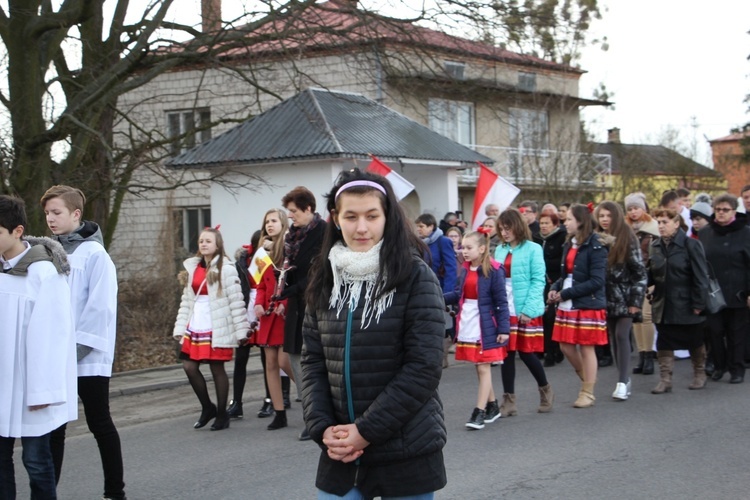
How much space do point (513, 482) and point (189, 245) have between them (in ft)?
80.8

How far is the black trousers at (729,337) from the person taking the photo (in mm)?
10672

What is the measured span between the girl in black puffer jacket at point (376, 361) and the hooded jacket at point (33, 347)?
1.96 meters

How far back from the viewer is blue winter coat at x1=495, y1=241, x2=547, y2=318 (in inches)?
352

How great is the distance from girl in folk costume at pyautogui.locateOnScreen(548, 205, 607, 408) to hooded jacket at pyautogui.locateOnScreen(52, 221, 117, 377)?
193 inches

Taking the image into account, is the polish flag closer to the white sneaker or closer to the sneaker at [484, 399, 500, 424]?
the sneaker at [484, 399, 500, 424]

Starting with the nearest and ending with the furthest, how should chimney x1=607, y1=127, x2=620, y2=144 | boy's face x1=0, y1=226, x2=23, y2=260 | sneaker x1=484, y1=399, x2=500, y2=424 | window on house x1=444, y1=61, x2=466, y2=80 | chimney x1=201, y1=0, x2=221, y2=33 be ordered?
boy's face x1=0, y1=226, x2=23, y2=260, sneaker x1=484, y1=399, x2=500, y2=424, chimney x1=201, y1=0, x2=221, y2=33, window on house x1=444, y1=61, x2=466, y2=80, chimney x1=607, y1=127, x2=620, y2=144

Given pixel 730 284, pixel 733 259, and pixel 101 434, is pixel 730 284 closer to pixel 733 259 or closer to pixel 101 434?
pixel 733 259

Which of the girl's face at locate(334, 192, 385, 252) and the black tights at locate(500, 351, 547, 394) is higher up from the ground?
the girl's face at locate(334, 192, 385, 252)

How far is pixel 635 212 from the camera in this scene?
1196 centimetres

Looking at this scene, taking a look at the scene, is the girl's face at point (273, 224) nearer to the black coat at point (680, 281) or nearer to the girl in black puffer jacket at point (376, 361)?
the black coat at point (680, 281)

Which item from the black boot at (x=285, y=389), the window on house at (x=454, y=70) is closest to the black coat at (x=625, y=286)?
the black boot at (x=285, y=389)

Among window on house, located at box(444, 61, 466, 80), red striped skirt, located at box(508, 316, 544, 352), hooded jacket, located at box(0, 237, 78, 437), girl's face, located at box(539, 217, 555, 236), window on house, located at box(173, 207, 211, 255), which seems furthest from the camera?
window on house, located at box(173, 207, 211, 255)

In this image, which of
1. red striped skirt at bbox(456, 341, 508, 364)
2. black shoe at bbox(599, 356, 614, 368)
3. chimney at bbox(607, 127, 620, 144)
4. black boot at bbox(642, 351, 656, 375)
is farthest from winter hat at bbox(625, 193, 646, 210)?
chimney at bbox(607, 127, 620, 144)

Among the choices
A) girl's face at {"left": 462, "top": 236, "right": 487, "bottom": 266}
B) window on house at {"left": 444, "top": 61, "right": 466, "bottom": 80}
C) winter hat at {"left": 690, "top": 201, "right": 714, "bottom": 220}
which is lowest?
girl's face at {"left": 462, "top": 236, "right": 487, "bottom": 266}
